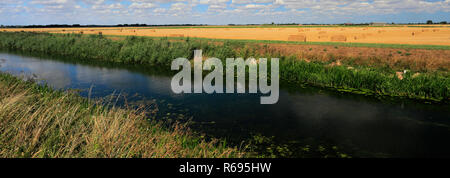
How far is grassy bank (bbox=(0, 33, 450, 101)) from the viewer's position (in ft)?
64.5

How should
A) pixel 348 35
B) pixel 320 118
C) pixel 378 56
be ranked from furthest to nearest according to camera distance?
pixel 348 35 < pixel 378 56 < pixel 320 118

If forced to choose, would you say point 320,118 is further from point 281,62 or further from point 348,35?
point 348,35

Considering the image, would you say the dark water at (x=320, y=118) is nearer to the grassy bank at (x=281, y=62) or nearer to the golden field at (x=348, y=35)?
the grassy bank at (x=281, y=62)

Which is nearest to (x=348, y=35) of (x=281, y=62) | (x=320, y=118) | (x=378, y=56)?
(x=378, y=56)

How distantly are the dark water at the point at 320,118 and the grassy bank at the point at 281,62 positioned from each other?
1.63 metres

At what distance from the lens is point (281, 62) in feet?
91.4

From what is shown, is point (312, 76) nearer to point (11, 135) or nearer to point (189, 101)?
point (189, 101)

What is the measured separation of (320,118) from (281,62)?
42.1 feet

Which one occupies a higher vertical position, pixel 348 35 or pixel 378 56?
pixel 348 35

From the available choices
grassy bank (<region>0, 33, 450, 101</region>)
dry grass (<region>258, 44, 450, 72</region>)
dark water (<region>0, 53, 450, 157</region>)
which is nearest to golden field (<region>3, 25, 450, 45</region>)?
dry grass (<region>258, 44, 450, 72</region>)

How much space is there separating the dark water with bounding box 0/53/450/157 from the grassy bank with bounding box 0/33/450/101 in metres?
1.63

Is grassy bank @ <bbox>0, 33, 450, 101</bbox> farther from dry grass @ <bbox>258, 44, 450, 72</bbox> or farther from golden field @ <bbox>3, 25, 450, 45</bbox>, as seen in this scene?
golden field @ <bbox>3, 25, 450, 45</bbox>

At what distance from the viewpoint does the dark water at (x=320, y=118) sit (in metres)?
12.4
